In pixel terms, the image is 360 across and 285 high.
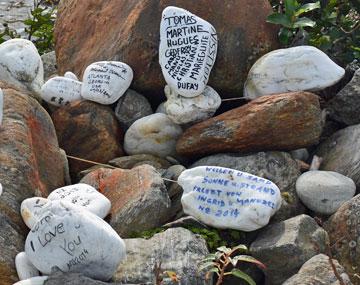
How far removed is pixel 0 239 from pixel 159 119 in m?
1.46

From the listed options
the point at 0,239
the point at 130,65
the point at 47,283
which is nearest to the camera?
Result: the point at 47,283

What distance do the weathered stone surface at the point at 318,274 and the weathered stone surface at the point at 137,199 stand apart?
808mm

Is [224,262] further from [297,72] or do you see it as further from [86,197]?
[297,72]

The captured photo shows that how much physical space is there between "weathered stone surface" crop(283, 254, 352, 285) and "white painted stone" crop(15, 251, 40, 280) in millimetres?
1102

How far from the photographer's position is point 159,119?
5.15 m

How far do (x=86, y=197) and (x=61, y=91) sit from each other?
3.92 ft

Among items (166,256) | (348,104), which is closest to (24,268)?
(166,256)

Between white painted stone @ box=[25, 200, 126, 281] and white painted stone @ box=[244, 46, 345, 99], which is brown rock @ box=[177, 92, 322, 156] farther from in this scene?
white painted stone @ box=[25, 200, 126, 281]

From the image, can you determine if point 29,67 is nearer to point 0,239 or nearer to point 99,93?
point 99,93

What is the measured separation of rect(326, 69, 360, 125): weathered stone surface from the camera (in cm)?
503

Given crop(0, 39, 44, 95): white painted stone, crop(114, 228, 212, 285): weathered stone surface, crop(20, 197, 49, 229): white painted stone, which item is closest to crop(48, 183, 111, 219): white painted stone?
crop(20, 197, 49, 229): white painted stone

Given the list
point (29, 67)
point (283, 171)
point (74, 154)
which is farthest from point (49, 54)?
point (283, 171)

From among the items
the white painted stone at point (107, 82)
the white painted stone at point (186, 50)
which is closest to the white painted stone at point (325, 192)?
the white painted stone at point (186, 50)

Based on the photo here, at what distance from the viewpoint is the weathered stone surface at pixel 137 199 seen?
4.27 meters
